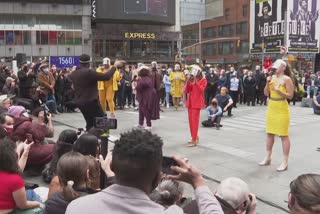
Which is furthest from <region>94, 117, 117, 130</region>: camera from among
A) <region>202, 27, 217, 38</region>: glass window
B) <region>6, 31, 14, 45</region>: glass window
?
<region>202, 27, 217, 38</region>: glass window

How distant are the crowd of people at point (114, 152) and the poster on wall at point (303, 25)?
3868 centimetres

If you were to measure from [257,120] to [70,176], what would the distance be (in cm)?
1134

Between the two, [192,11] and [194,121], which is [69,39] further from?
[192,11]

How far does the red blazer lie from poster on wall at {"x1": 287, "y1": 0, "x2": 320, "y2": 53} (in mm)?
47291

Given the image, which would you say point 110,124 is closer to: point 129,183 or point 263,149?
point 129,183

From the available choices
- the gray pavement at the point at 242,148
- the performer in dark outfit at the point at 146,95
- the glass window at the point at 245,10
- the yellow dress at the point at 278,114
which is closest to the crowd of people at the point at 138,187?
the gray pavement at the point at 242,148

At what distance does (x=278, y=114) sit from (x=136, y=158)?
5740 millimetres

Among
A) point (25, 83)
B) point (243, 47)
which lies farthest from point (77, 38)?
point (25, 83)

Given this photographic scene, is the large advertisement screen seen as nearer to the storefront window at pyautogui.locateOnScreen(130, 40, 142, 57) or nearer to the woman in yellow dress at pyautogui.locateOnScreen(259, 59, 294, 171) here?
the storefront window at pyautogui.locateOnScreen(130, 40, 142, 57)

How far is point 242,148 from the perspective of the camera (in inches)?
376

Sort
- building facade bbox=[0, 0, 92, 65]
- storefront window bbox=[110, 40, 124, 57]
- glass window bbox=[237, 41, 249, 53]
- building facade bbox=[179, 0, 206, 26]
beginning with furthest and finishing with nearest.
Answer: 1. building facade bbox=[179, 0, 206, 26]
2. glass window bbox=[237, 41, 249, 53]
3. storefront window bbox=[110, 40, 124, 57]
4. building facade bbox=[0, 0, 92, 65]

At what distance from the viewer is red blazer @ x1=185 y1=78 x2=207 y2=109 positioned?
974cm

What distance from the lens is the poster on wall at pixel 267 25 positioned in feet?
195

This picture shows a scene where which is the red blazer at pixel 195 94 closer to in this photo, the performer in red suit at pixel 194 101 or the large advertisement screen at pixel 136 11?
the performer in red suit at pixel 194 101
